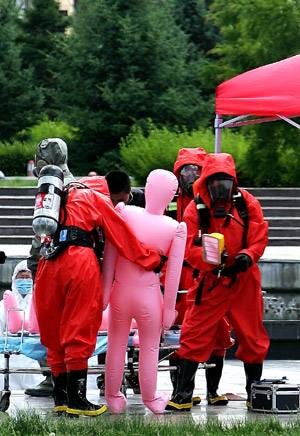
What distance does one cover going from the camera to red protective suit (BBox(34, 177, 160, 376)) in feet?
25.1

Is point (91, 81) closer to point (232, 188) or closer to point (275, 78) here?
point (275, 78)

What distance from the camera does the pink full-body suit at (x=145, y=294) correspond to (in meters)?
7.95

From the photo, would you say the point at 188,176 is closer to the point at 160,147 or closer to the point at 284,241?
the point at 284,241

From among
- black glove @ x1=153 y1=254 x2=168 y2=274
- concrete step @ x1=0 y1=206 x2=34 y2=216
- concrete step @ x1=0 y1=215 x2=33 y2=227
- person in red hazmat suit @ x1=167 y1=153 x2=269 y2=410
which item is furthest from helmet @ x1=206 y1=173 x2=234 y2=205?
concrete step @ x1=0 y1=206 x2=34 y2=216

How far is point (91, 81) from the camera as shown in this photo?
33.3m

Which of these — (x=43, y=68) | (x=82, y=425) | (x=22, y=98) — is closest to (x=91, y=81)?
(x=22, y=98)

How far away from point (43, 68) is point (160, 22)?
18301 millimetres

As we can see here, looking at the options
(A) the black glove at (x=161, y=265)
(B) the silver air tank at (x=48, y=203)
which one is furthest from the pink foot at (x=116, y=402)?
(B) the silver air tank at (x=48, y=203)

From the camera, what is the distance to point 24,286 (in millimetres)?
10570

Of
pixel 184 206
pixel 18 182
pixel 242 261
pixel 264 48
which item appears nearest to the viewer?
pixel 242 261

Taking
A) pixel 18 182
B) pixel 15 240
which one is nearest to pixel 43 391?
pixel 15 240

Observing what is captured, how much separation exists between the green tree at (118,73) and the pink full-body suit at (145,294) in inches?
970

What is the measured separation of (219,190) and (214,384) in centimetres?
162

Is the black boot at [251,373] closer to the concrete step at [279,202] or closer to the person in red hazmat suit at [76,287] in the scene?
the person in red hazmat suit at [76,287]
